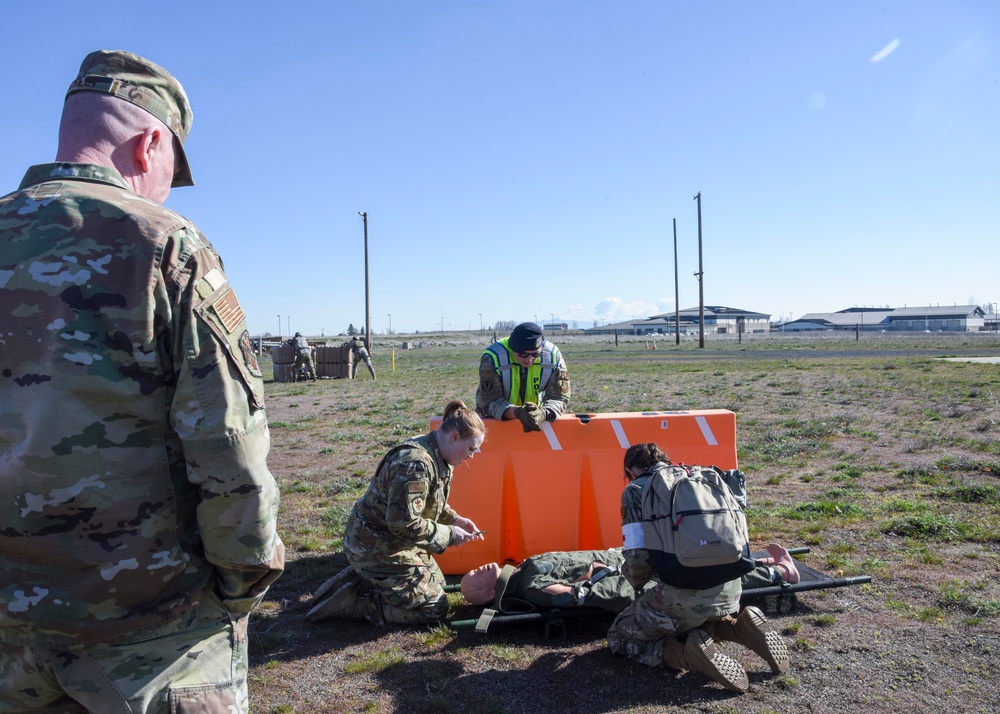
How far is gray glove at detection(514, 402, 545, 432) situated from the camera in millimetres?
5572

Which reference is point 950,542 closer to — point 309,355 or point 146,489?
point 146,489

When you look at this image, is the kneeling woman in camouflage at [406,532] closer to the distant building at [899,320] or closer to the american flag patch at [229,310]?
the american flag patch at [229,310]

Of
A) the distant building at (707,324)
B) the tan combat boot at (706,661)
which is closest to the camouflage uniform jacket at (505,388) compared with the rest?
the tan combat boot at (706,661)

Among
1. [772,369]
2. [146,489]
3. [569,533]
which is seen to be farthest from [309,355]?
[146,489]

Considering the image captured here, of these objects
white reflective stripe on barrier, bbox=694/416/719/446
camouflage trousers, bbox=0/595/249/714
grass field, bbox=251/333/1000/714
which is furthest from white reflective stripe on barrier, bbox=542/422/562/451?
camouflage trousers, bbox=0/595/249/714

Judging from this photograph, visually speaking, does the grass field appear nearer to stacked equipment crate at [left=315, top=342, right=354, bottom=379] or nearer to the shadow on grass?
the shadow on grass

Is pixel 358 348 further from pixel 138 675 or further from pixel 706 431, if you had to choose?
pixel 138 675

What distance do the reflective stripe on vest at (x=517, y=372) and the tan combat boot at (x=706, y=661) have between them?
2.53 m

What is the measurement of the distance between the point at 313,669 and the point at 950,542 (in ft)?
16.9

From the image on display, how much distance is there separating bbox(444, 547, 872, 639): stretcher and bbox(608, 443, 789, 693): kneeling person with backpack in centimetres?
45

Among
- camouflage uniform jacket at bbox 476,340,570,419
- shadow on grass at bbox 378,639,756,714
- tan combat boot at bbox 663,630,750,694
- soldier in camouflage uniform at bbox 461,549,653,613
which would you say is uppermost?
camouflage uniform jacket at bbox 476,340,570,419

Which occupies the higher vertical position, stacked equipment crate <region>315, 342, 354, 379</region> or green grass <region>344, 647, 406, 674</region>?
stacked equipment crate <region>315, 342, 354, 379</region>

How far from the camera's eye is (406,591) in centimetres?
467

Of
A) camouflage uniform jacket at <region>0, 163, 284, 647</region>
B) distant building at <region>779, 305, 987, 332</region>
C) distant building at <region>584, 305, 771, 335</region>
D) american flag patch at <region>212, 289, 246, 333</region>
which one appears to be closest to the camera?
camouflage uniform jacket at <region>0, 163, 284, 647</region>
